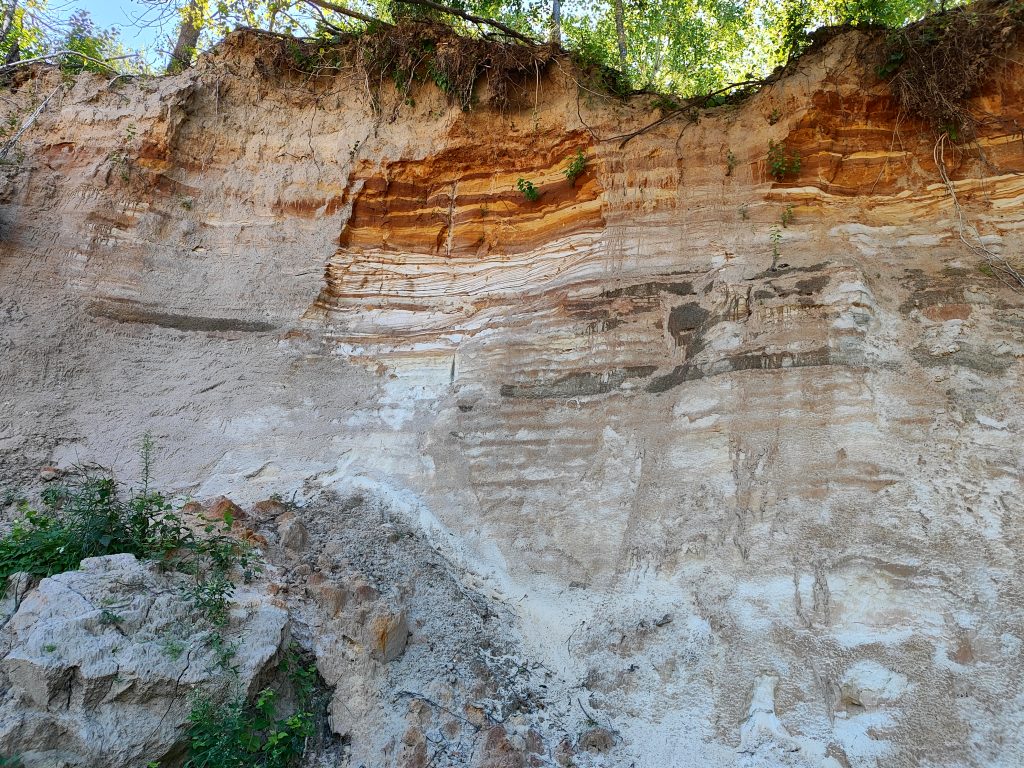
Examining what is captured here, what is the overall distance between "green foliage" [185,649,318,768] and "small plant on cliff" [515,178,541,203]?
481 cm

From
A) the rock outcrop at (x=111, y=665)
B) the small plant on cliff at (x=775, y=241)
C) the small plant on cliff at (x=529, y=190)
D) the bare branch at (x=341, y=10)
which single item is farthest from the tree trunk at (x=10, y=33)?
the small plant on cliff at (x=775, y=241)

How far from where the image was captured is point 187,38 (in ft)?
28.9

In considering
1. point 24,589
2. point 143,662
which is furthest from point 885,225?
point 24,589

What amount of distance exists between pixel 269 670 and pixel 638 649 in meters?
2.15

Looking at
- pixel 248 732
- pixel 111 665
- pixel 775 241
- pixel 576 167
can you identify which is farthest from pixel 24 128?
pixel 775 241

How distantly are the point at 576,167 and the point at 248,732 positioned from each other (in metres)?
5.29

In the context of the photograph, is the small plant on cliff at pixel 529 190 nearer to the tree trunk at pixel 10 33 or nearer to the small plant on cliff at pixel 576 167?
the small plant on cliff at pixel 576 167

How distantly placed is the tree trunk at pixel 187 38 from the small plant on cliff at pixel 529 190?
4060mm

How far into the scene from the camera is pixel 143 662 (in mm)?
3484

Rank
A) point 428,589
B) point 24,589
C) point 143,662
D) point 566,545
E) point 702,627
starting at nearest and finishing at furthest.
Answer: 1. point 143,662
2. point 24,589
3. point 702,627
4. point 428,589
5. point 566,545

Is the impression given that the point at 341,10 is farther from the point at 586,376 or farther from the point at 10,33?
the point at 586,376

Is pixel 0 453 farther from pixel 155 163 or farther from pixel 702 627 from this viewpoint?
pixel 702 627

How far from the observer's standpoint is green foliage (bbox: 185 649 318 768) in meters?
3.40

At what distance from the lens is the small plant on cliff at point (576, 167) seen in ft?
22.4
